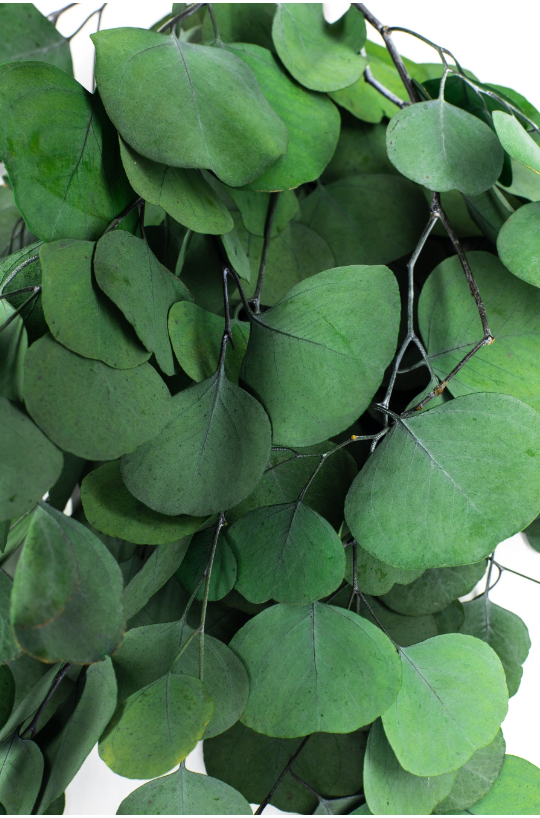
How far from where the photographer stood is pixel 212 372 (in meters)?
0.25

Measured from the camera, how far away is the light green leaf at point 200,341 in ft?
0.79

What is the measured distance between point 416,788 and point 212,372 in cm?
20

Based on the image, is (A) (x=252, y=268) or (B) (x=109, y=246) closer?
(B) (x=109, y=246)

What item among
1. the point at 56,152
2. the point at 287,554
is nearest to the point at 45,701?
the point at 287,554

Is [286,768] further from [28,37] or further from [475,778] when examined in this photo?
[28,37]

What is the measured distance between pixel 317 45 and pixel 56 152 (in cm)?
17

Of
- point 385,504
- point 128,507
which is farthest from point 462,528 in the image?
point 128,507

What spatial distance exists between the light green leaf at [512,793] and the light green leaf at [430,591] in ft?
0.26

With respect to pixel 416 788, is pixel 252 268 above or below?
above

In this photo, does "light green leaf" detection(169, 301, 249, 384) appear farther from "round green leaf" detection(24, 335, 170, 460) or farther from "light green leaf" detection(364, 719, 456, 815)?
"light green leaf" detection(364, 719, 456, 815)

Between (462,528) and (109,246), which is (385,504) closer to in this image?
(462,528)

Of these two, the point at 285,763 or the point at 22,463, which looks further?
the point at 285,763

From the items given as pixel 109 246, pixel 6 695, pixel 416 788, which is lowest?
pixel 416 788

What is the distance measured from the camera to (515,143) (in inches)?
9.5
